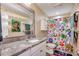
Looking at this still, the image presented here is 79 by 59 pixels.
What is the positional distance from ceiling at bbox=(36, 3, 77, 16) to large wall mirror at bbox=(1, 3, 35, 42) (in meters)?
0.21

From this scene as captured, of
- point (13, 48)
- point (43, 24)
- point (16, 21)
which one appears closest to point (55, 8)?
point (43, 24)

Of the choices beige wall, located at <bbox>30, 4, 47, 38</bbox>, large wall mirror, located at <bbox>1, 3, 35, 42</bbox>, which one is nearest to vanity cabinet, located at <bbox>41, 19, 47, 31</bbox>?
beige wall, located at <bbox>30, 4, 47, 38</bbox>

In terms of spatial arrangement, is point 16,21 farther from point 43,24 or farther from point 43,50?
point 43,50

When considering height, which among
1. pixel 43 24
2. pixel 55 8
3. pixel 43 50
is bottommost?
pixel 43 50

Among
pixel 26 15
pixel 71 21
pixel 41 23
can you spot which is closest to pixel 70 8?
pixel 71 21

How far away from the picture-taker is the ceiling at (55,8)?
1.13 metres

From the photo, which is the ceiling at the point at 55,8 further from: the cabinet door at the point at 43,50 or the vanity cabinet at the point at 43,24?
the cabinet door at the point at 43,50

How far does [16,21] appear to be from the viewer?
3.85 feet

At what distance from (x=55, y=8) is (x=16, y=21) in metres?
0.57

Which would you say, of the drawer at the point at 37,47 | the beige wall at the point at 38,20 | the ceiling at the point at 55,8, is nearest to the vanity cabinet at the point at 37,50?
the drawer at the point at 37,47

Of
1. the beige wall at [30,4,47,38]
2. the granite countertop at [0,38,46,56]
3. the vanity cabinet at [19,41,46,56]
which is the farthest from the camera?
the beige wall at [30,4,47,38]

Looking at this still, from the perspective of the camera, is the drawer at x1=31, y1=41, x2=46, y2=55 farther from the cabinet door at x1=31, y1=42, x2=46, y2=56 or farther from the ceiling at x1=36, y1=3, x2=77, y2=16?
the ceiling at x1=36, y1=3, x2=77, y2=16

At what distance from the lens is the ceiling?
1134 millimetres

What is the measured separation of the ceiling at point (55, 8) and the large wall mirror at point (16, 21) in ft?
0.68
